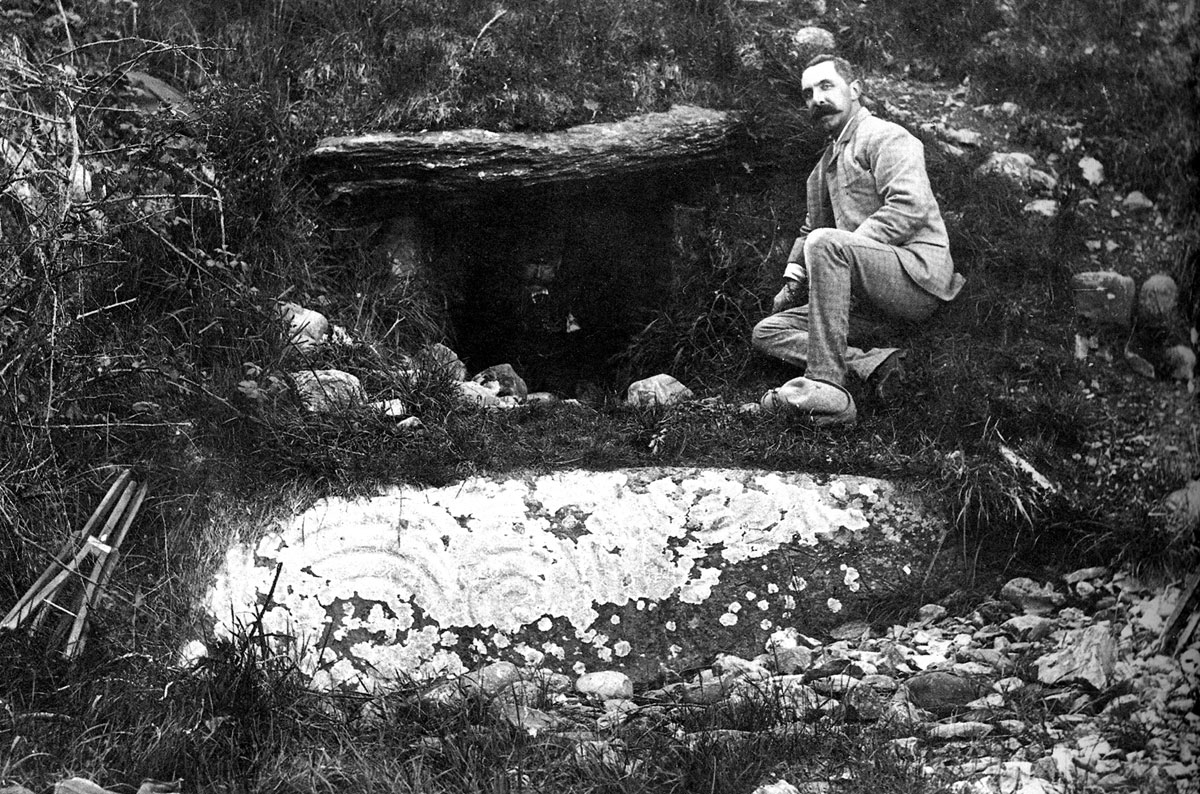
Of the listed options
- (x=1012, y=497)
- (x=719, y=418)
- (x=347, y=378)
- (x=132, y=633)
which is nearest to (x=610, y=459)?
(x=719, y=418)

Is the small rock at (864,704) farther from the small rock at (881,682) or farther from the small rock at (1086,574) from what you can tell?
the small rock at (1086,574)

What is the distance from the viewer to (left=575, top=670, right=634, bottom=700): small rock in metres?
4.03

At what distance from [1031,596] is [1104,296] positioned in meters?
1.04

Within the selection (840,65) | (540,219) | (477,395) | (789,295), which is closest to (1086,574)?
(789,295)

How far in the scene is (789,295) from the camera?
4711 mm

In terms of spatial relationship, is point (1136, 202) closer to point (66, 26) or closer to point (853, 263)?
point (853, 263)

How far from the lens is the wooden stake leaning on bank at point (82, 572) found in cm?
416

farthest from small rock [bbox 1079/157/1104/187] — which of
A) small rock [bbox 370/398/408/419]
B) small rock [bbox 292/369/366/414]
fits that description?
small rock [bbox 292/369/366/414]

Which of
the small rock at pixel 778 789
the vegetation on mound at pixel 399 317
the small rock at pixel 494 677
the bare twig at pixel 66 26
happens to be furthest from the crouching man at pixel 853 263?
the bare twig at pixel 66 26

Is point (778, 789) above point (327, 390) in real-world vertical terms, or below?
below

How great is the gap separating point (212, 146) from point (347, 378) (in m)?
1.31

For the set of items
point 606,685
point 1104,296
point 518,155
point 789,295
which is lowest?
point 606,685

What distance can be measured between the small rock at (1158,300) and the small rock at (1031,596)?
35.9 inches

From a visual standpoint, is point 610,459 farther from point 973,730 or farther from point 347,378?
point 973,730
